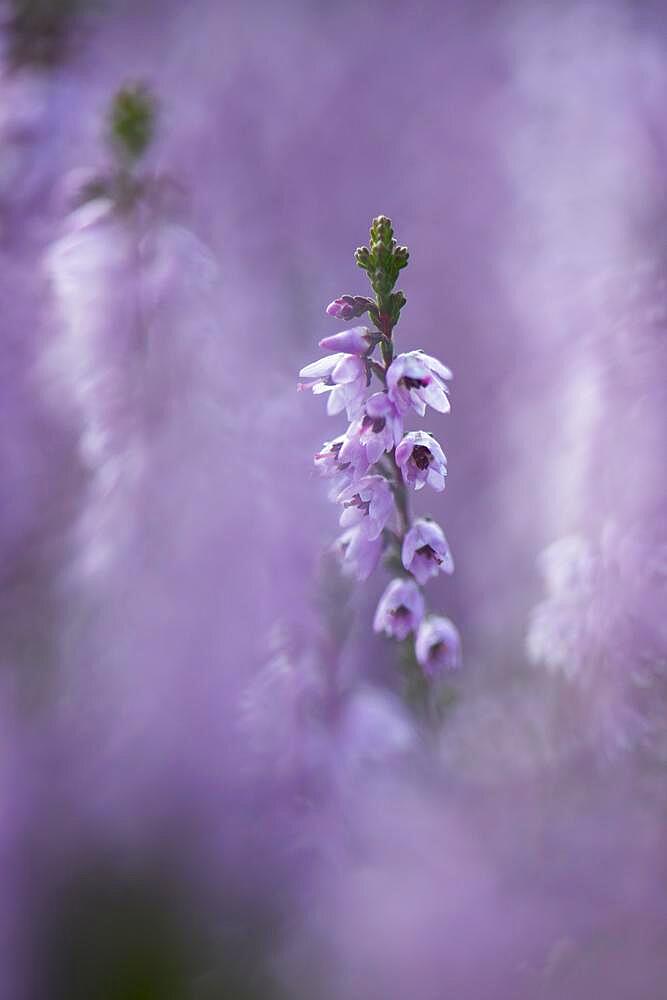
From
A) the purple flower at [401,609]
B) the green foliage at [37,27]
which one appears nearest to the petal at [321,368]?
the purple flower at [401,609]

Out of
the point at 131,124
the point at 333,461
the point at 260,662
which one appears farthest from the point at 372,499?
the point at 131,124

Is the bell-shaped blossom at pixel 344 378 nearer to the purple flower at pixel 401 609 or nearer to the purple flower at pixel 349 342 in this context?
the purple flower at pixel 349 342

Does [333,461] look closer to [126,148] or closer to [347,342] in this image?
[347,342]

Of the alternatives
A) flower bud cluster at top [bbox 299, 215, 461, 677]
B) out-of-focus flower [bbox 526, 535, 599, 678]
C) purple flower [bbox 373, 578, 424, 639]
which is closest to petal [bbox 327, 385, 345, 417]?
flower bud cluster at top [bbox 299, 215, 461, 677]

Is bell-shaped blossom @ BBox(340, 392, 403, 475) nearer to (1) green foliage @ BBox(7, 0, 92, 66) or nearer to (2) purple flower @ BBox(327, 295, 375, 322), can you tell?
(2) purple flower @ BBox(327, 295, 375, 322)

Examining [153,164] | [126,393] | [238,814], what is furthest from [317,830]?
[153,164]
